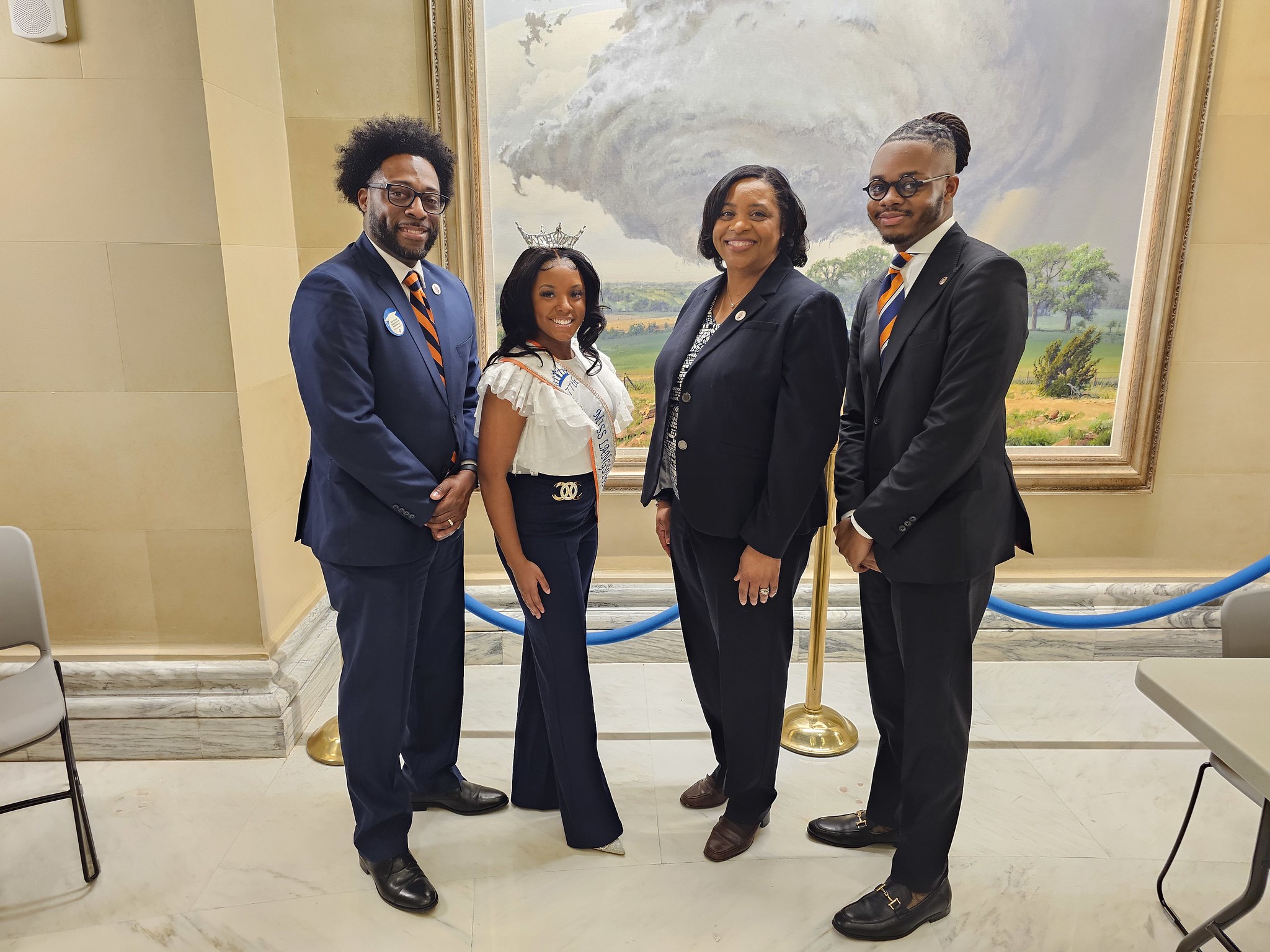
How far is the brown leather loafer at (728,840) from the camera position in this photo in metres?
2.64

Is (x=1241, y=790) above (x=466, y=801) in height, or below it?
above

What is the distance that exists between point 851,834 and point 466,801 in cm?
128

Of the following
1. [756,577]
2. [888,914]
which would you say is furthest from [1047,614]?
[756,577]

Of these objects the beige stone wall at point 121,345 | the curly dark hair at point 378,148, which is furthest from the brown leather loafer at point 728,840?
the curly dark hair at point 378,148

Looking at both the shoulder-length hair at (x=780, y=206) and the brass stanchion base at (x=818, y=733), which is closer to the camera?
the shoulder-length hair at (x=780, y=206)

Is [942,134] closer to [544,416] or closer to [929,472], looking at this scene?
[929,472]

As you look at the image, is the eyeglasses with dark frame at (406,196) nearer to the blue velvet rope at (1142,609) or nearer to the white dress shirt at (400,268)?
the white dress shirt at (400,268)

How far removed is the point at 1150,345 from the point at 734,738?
2707 millimetres

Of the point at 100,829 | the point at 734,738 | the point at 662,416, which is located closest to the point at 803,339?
the point at 662,416

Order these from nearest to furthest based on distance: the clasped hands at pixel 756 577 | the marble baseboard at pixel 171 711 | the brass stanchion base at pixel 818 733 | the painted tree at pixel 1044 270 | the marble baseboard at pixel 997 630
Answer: the clasped hands at pixel 756 577 → the marble baseboard at pixel 171 711 → the brass stanchion base at pixel 818 733 → the painted tree at pixel 1044 270 → the marble baseboard at pixel 997 630

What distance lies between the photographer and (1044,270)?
3.77 metres

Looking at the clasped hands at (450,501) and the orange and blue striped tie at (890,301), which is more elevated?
the orange and blue striped tie at (890,301)

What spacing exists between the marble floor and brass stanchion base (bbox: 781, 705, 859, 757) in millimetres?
46

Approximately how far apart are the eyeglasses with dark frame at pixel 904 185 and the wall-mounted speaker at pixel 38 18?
8.40 ft
